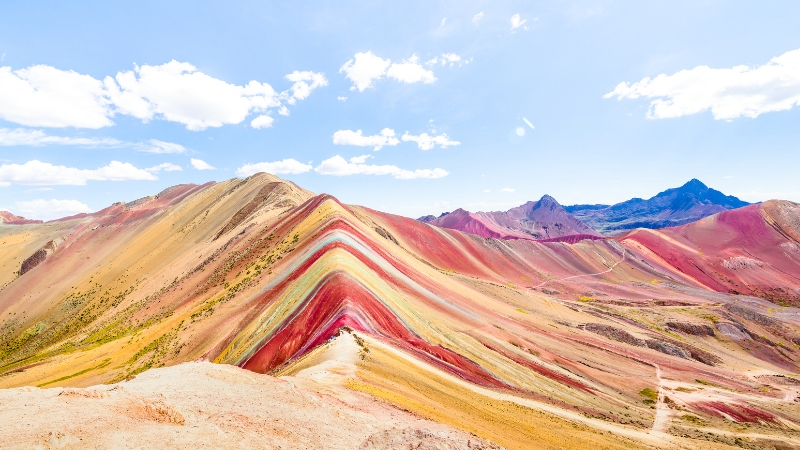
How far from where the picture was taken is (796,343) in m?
71.6

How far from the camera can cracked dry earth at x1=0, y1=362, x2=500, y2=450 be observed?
33.4 ft

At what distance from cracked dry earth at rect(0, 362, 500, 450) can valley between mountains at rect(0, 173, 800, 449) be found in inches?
4.1

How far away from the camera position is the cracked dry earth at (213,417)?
10172mm

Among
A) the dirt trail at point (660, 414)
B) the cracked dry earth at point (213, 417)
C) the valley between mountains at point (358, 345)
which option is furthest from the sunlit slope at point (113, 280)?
the dirt trail at point (660, 414)

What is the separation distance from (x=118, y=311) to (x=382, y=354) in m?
56.7

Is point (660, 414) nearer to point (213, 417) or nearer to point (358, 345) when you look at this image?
point (358, 345)

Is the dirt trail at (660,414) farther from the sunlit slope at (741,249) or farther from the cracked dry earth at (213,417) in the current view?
the sunlit slope at (741,249)

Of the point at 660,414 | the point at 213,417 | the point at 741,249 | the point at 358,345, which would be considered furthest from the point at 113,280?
the point at 741,249

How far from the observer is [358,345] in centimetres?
2472

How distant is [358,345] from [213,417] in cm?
1246

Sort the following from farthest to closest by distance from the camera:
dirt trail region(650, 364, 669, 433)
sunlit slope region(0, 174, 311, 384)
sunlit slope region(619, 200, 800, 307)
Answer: sunlit slope region(619, 200, 800, 307)
sunlit slope region(0, 174, 311, 384)
dirt trail region(650, 364, 669, 433)

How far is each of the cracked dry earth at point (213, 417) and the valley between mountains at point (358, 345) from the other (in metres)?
0.10

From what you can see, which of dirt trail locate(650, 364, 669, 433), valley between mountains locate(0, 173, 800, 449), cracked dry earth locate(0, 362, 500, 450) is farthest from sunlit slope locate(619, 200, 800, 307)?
cracked dry earth locate(0, 362, 500, 450)

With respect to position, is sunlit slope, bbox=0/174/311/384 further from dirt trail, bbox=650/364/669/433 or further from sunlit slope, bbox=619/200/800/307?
sunlit slope, bbox=619/200/800/307
